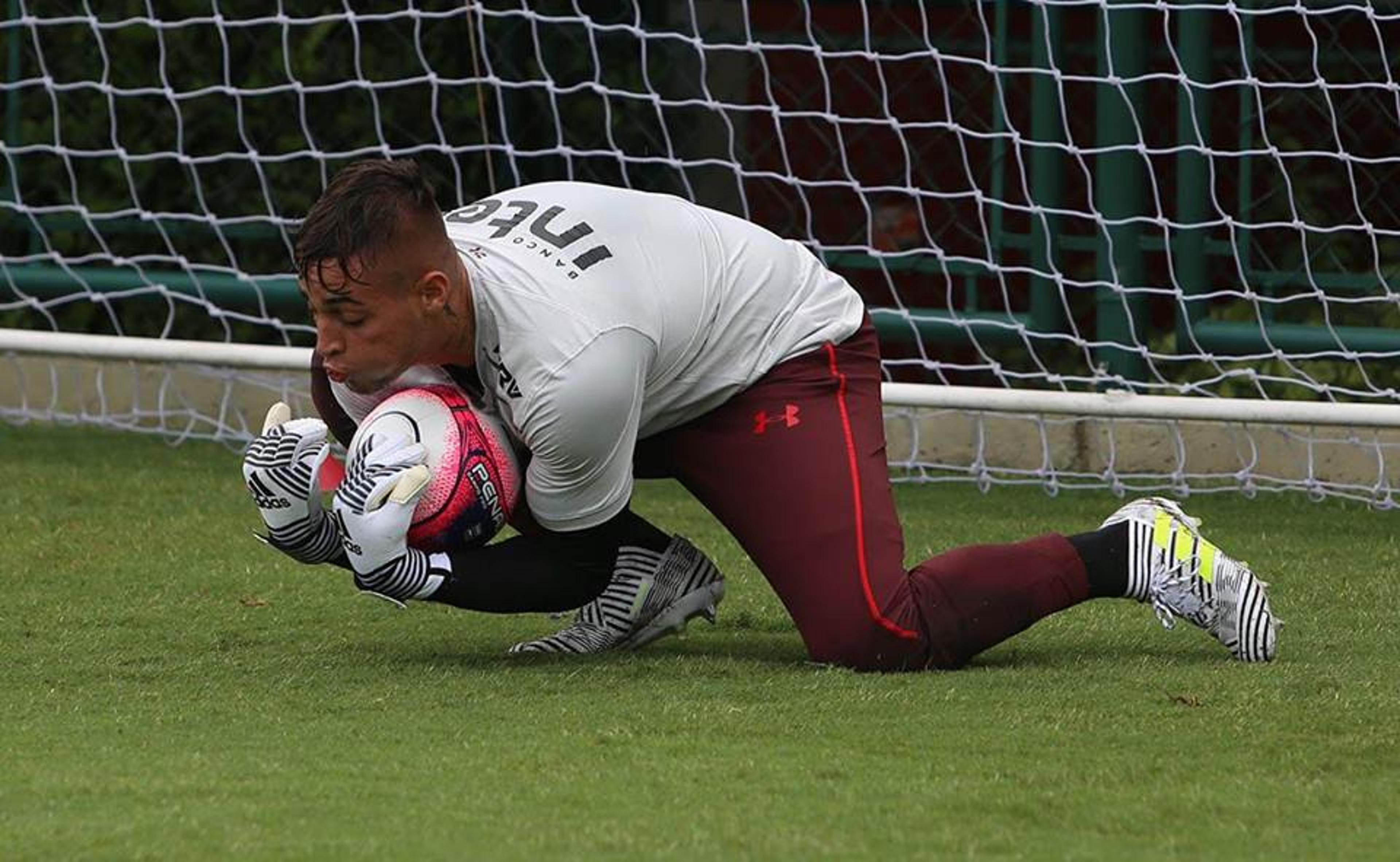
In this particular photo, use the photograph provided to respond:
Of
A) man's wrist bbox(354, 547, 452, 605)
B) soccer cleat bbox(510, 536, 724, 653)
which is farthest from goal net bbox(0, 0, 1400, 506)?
man's wrist bbox(354, 547, 452, 605)

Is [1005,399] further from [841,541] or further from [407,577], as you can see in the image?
[407,577]

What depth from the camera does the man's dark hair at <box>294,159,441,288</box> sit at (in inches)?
138

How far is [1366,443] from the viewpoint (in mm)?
5664

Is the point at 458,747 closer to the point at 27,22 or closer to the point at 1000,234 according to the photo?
the point at 1000,234

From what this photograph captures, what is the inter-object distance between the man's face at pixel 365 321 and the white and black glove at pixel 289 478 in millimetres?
116

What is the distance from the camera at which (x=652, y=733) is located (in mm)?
3279

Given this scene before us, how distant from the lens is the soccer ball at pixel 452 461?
367cm

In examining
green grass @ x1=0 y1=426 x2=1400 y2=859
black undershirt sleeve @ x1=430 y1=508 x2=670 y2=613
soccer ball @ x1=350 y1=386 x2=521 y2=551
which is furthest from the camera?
black undershirt sleeve @ x1=430 y1=508 x2=670 y2=613

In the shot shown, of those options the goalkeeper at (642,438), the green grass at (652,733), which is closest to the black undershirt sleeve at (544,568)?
the goalkeeper at (642,438)

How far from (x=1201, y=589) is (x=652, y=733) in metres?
0.97

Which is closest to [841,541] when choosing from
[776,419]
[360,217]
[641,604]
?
[776,419]

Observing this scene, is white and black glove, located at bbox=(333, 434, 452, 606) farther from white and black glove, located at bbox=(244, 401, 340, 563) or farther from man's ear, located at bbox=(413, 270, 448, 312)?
man's ear, located at bbox=(413, 270, 448, 312)

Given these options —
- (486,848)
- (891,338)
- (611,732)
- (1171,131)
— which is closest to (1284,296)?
(1171,131)

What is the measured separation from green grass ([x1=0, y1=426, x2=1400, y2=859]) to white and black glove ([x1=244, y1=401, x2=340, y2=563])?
0.70ft
